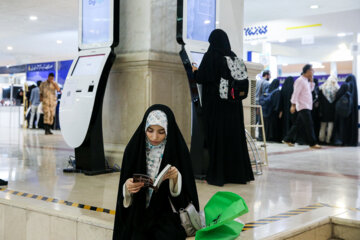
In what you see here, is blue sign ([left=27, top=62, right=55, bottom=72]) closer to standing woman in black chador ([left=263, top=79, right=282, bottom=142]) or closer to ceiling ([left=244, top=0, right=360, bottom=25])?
ceiling ([left=244, top=0, right=360, bottom=25])

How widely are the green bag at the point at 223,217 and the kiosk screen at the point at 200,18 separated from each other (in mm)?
2586

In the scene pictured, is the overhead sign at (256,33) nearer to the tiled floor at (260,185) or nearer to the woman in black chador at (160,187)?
the tiled floor at (260,185)

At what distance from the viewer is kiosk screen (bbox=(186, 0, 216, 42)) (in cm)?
473

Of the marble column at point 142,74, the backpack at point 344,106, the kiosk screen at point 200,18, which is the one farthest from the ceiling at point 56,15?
the marble column at point 142,74

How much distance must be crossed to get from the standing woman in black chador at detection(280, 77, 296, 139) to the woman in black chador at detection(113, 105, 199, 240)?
25.2 ft

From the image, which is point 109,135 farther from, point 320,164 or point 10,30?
point 10,30

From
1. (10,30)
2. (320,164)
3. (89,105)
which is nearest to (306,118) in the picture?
(320,164)

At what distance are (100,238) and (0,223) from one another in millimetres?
1058

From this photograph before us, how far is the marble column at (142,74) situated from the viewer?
4.80 meters

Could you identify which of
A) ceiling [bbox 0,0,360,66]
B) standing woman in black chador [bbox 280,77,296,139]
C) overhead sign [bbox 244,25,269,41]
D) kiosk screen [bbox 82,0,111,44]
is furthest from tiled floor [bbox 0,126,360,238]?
overhead sign [bbox 244,25,269,41]

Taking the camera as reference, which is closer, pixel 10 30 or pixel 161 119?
pixel 161 119

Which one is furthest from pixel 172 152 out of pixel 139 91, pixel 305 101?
pixel 305 101

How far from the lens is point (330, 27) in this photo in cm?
1201

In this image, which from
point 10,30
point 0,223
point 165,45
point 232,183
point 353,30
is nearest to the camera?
point 0,223
